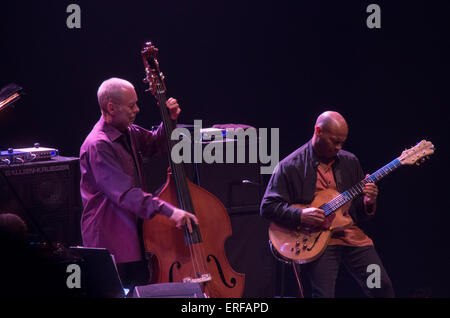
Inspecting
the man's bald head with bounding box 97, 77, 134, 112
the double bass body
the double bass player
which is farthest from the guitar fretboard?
the man's bald head with bounding box 97, 77, 134, 112

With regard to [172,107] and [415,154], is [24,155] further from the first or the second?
[415,154]

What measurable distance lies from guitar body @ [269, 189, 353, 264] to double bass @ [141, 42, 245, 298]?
0.47m

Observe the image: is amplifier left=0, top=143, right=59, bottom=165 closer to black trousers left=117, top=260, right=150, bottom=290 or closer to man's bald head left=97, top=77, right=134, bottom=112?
man's bald head left=97, top=77, right=134, bottom=112

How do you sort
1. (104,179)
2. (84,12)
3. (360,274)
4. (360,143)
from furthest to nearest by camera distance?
1. (360,143)
2. (84,12)
3. (360,274)
4. (104,179)

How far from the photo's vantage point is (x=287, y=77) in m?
5.41

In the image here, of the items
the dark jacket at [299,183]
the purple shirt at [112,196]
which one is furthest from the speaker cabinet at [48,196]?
the dark jacket at [299,183]

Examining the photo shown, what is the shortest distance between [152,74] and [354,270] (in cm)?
186

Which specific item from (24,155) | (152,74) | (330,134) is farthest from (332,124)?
(24,155)

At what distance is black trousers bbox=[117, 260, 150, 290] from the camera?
3.60 meters

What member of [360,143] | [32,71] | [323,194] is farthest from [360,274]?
[32,71]

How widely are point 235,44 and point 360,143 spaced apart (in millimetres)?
1450

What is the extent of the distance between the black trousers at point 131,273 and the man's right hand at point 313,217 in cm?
106

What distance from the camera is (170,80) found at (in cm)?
529

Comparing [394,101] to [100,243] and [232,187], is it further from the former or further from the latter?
[100,243]
